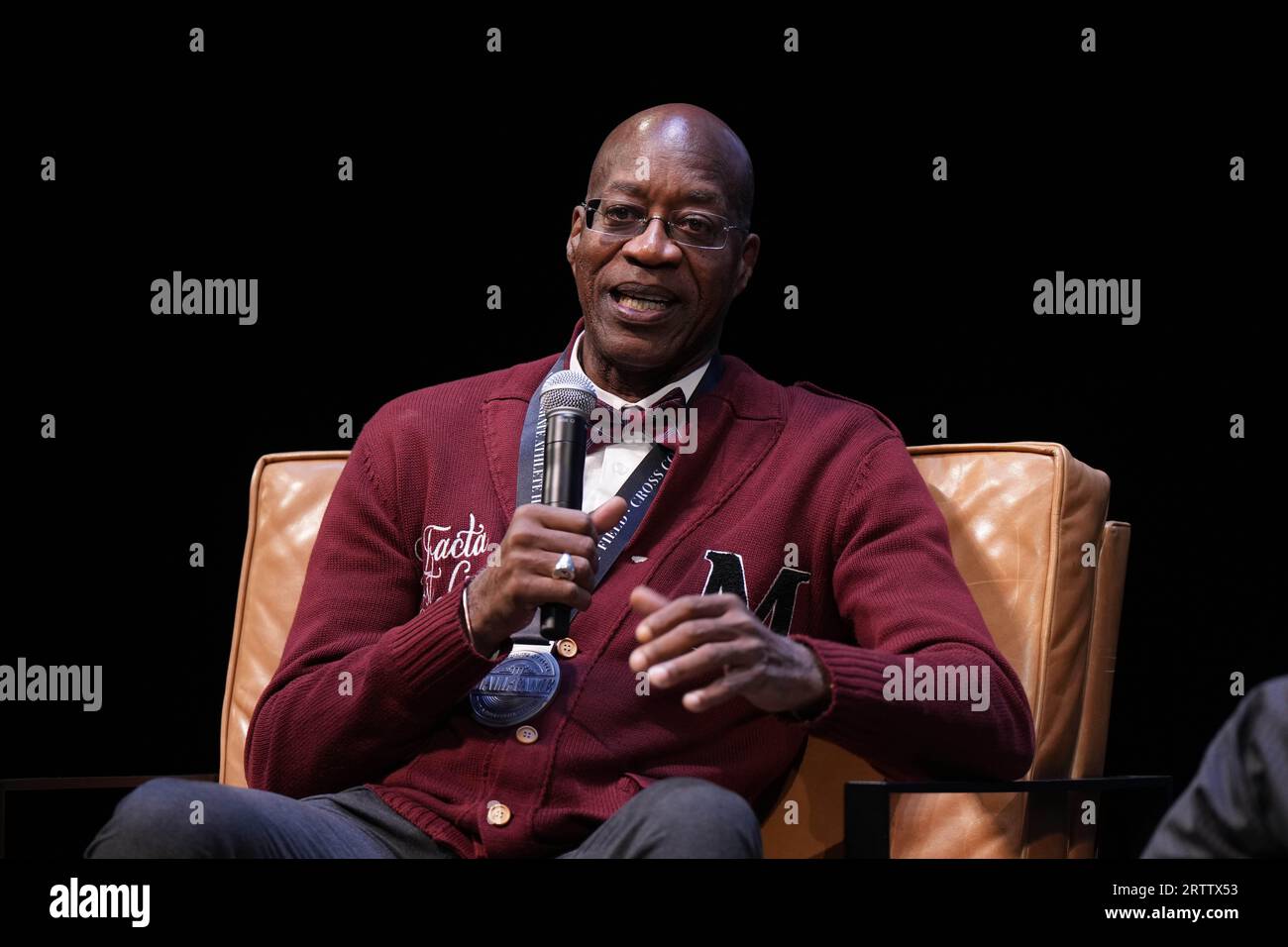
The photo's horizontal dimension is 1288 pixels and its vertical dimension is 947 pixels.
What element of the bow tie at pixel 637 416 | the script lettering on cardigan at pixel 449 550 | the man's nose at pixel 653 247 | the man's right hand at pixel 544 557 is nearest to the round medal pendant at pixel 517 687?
the script lettering on cardigan at pixel 449 550

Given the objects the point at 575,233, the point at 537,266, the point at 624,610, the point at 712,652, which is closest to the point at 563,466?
the point at 712,652

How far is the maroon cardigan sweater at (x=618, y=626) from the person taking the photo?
77.0 inches

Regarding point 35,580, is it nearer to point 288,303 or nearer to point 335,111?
point 288,303

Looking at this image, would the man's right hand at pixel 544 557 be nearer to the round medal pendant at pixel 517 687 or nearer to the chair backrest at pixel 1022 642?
the round medal pendant at pixel 517 687

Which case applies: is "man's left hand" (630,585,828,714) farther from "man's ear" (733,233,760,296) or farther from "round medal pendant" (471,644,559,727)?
"man's ear" (733,233,760,296)

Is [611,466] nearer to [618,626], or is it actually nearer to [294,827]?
[618,626]

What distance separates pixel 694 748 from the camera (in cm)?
208

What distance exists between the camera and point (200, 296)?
291 centimetres

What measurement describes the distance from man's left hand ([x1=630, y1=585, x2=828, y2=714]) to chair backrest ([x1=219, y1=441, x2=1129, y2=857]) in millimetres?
472

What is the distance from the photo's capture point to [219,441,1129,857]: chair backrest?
→ 2.19 m

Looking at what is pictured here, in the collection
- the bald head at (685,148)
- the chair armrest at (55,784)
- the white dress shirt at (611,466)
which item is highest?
the bald head at (685,148)

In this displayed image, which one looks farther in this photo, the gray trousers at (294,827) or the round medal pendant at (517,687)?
the round medal pendant at (517,687)

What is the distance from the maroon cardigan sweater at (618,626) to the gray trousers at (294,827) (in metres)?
0.16
